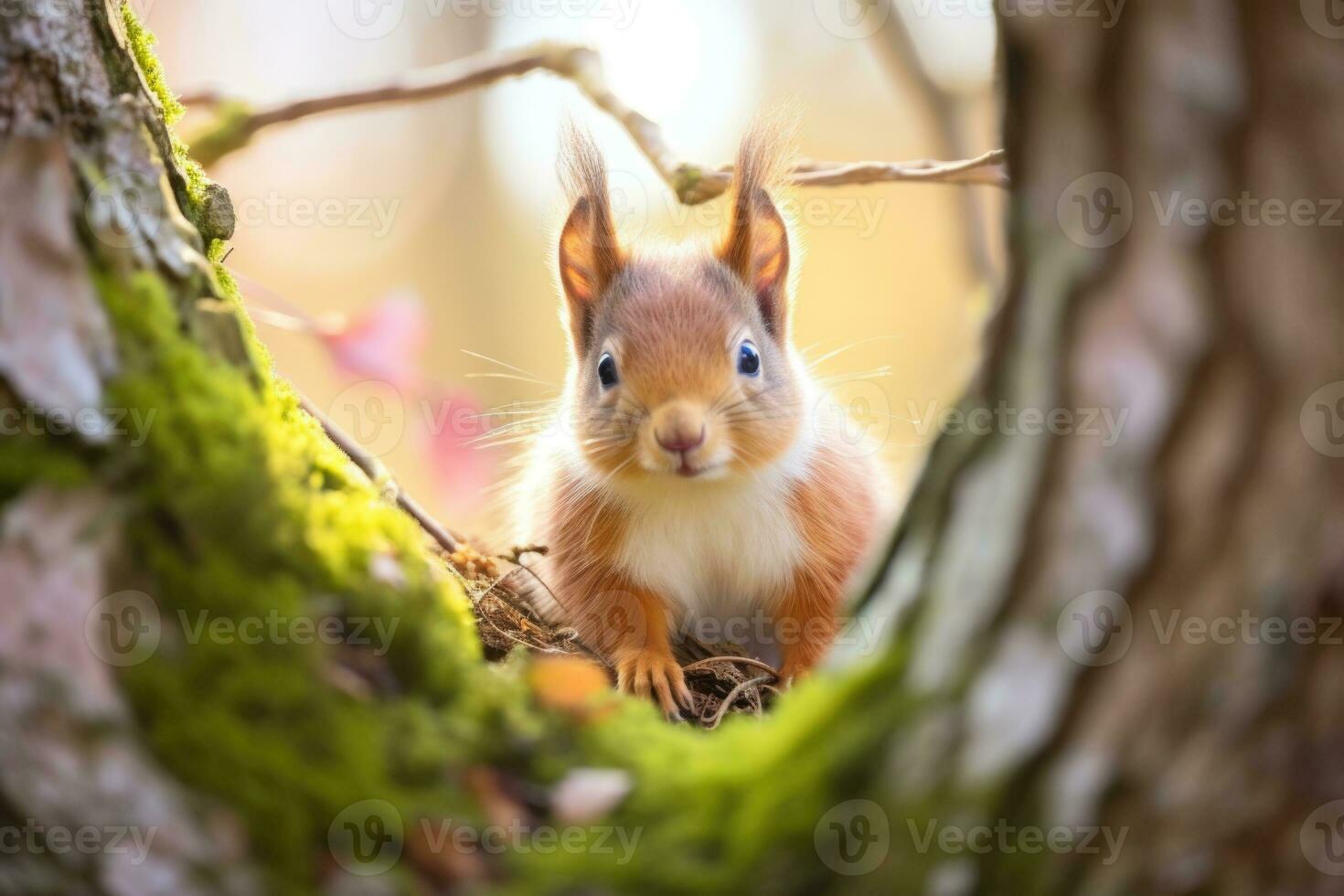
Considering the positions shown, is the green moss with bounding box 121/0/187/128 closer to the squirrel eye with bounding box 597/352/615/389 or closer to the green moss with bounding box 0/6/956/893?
the green moss with bounding box 0/6/956/893

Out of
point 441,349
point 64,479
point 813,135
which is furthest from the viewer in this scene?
point 441,349

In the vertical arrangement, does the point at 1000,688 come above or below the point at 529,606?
above

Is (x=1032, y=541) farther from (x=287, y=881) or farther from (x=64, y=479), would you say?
(x=64, y=479)

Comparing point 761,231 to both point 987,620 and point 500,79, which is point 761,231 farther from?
point 987,620

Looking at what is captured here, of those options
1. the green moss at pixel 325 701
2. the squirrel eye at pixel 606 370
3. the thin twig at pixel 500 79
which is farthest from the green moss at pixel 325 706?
the thin twig at pixel 500 79

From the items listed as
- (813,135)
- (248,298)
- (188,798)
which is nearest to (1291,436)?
(188,798)

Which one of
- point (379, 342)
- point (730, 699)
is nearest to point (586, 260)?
point (379, 342)

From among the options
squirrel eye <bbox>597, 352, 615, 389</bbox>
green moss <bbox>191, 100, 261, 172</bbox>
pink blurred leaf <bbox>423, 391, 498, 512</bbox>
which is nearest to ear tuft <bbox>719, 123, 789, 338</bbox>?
squirrel eye <bbox>597, 352, 615, 389</bbox>
